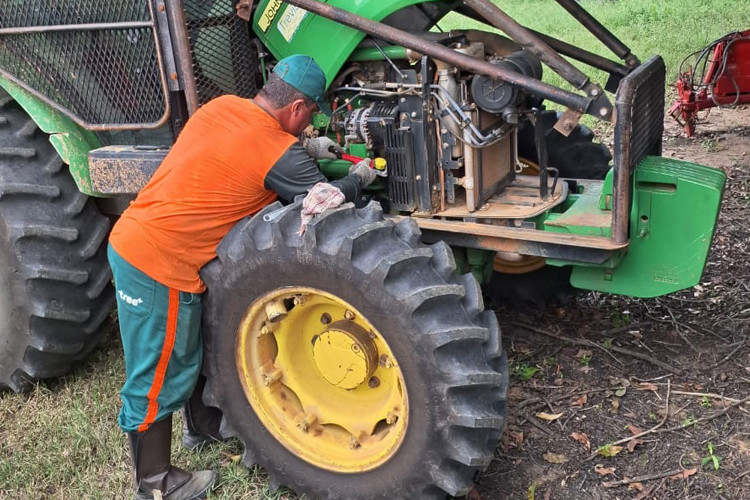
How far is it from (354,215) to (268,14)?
1.12 metres

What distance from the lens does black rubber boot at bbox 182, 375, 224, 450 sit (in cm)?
334

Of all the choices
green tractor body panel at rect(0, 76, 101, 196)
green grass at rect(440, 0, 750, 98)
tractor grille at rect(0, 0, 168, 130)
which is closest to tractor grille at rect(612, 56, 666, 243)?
tractor grille at rect(0, 0, 168, 130)

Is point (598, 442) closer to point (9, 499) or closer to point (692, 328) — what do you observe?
point (692, 328)

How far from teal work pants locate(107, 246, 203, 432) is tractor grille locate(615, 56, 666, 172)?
66.6 inches

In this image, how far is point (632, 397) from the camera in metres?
3.57

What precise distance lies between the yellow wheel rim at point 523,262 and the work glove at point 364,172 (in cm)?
117

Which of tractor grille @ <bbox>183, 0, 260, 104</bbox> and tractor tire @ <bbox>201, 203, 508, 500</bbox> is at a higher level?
tractor grille @ <bbox>183, 0, 260, 104</bbox>

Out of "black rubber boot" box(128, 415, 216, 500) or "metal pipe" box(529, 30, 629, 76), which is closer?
"black rubber boot" box(128, 415, 216, 500)

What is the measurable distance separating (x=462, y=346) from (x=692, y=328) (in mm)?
1988

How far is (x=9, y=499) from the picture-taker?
10.7 feet

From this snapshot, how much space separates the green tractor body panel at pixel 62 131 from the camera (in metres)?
3.54

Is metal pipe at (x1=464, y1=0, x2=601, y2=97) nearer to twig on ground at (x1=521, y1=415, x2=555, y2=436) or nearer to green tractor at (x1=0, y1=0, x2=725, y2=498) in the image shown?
green tractor at (x1=0, y1=0, x2=725, y2=498)

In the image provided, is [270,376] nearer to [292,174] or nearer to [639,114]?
[292,174]

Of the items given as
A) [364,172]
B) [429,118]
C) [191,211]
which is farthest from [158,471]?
[429,118]
